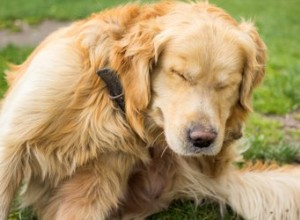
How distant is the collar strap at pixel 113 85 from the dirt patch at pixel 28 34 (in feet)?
14.4

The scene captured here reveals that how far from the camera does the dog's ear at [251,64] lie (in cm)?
389

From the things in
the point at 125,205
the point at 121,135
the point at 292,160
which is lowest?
the point at 292,160

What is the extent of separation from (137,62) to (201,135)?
58 centimetres

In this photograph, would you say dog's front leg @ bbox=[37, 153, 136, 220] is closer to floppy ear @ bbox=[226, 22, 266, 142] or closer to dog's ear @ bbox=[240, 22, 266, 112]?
floppy ear @ bbox=[226, 22, 266, 142]

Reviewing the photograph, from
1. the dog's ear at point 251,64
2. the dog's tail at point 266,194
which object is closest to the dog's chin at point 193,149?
the dog's ear at point 251,64

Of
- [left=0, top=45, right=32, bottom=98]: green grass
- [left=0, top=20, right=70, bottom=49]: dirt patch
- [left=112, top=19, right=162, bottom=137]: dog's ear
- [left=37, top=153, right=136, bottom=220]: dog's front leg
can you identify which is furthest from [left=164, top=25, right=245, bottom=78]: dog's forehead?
[left=0, top=20, right=70, bottom=49]: dirt patch

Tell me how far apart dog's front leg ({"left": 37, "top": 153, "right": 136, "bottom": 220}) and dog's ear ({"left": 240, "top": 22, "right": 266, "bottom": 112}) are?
0.82 meters

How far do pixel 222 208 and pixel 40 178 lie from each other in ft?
4.34

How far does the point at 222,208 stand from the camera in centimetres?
457

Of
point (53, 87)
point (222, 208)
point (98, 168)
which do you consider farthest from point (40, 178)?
point (222, 208)

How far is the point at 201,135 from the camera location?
358 centimetres

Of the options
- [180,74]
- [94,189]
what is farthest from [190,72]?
[94,189]

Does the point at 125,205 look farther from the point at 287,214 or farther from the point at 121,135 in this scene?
the point at 287,214

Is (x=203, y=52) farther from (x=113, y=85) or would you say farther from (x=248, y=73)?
(x=113, y=85)
